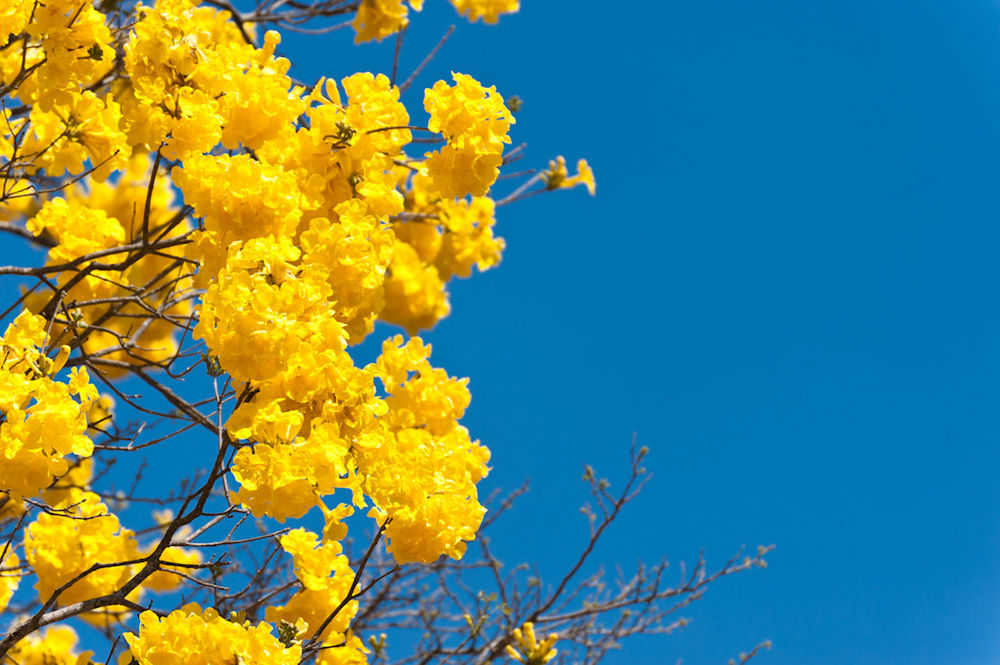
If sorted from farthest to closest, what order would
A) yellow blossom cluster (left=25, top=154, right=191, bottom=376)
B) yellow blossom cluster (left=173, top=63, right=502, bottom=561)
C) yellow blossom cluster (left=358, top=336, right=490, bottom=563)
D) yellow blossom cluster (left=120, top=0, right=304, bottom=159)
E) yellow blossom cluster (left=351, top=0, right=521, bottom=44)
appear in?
1. yellow blossom cluster (left=351, top=0, right=521, bottom=44)
2. yellow blossom cluster (left=25, top=154, right=191, bottom=376)
3. yellow blossom cluster (left=120, top=0, right=304, bottom=159)
4. yellow blossom cluster (left=358, top=336, right=490, bottom=563)
5. yellow blossom cluster (left=173, top=63, right=502, bottom=561)

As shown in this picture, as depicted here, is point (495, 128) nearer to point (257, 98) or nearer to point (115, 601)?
point (257, 98)

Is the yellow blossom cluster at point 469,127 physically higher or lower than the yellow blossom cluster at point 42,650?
higher

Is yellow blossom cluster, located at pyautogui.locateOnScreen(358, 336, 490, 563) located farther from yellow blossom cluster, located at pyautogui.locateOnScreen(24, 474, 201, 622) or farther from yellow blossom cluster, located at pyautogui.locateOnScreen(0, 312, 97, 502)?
yellow blossom cluster, located at pyautogui.locateOnScreen(24, 474, 201, 622)

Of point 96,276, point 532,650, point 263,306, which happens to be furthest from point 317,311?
point 532,650

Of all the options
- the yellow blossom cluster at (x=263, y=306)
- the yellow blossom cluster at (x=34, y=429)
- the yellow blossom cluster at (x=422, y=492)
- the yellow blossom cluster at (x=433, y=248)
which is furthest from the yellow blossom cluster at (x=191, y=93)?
the yellow blossom cluster at (x=433, y=248)

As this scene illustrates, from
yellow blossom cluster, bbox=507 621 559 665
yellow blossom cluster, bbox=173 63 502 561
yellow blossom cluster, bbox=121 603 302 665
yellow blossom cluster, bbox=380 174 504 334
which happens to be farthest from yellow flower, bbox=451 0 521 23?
yellow blossom cluster, bbox=121 603 302 665

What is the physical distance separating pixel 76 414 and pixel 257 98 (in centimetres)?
94

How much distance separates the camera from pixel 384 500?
2262 millimetres

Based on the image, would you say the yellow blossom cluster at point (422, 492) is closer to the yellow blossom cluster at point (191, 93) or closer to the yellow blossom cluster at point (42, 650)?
the yellow blossom cluster at point (191, 93)

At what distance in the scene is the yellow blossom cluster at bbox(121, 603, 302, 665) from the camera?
213 cm

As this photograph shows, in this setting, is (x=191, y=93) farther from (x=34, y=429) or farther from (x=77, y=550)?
(x=77, y=550)

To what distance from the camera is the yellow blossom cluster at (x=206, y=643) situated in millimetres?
2129

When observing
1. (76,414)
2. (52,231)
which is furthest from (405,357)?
(52,231)

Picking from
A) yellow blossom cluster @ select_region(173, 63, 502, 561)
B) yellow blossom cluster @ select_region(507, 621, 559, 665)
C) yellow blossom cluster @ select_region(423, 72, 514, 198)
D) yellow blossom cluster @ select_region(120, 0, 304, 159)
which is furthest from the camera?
yellow blossom cluster @ select_region(507, 621, 559, 665)
